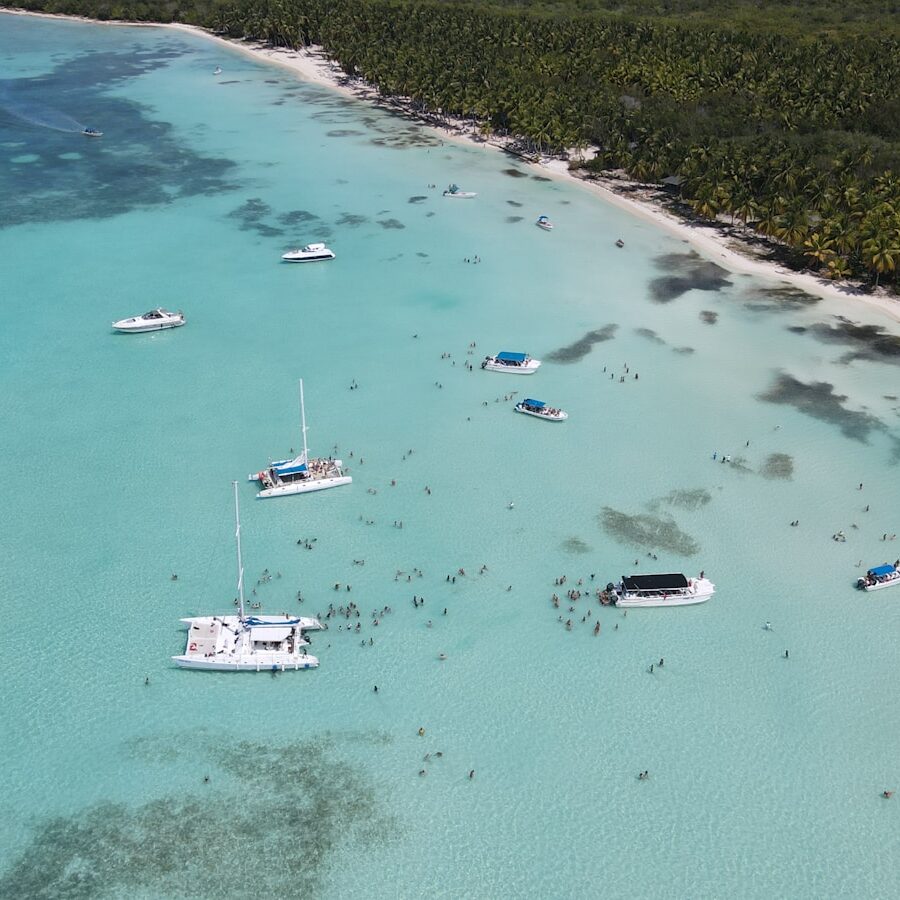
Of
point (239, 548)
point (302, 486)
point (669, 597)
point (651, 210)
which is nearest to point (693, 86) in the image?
point (651, 210)

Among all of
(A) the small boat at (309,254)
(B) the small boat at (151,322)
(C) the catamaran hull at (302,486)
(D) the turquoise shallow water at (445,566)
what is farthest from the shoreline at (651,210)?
(B) the small boat at (151,322)

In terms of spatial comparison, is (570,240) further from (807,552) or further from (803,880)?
(803,880)

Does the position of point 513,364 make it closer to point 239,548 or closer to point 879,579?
point 239,548

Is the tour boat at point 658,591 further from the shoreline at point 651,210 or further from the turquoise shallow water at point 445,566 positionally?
the shoreline at point 651,210

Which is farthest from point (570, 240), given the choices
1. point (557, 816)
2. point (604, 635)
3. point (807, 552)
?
point (557, 816)

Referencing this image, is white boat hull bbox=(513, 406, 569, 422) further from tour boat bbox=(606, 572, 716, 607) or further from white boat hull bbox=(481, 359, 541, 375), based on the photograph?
tour boat bbox=(606, 572, 716, 607)
